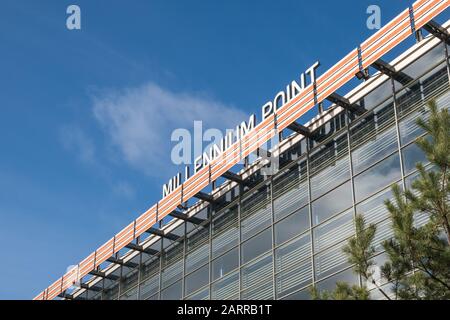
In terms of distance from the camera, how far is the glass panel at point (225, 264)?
32.8 metres

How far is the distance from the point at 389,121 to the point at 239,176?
850 centimetres

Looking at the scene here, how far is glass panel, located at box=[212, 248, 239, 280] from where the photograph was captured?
32781mm

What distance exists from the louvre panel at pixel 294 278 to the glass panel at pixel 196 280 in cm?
535

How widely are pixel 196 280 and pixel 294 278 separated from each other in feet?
23.7

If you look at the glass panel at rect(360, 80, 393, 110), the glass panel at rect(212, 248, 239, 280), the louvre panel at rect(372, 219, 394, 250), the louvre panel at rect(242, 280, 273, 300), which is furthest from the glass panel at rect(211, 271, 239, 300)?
the glass panel at rect(360, 80, 393, 110)

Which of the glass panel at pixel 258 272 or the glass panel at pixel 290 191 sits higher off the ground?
the glass panel at pixel 290 191

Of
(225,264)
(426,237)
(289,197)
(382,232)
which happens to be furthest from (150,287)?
(426,237)

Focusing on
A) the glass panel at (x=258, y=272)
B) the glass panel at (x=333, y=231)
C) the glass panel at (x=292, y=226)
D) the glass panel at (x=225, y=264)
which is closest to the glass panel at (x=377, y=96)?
the glass panel at (x=333, y=231)

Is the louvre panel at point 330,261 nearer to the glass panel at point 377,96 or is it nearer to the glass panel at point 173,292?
the glass panel at point 377,96

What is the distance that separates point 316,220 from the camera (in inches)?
1133

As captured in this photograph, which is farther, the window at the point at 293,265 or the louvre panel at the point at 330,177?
the window at the point at 293,265

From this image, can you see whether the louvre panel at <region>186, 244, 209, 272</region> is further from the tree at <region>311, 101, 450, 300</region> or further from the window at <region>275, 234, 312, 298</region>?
the tree at <region>311, 101, 450, 300</region>
